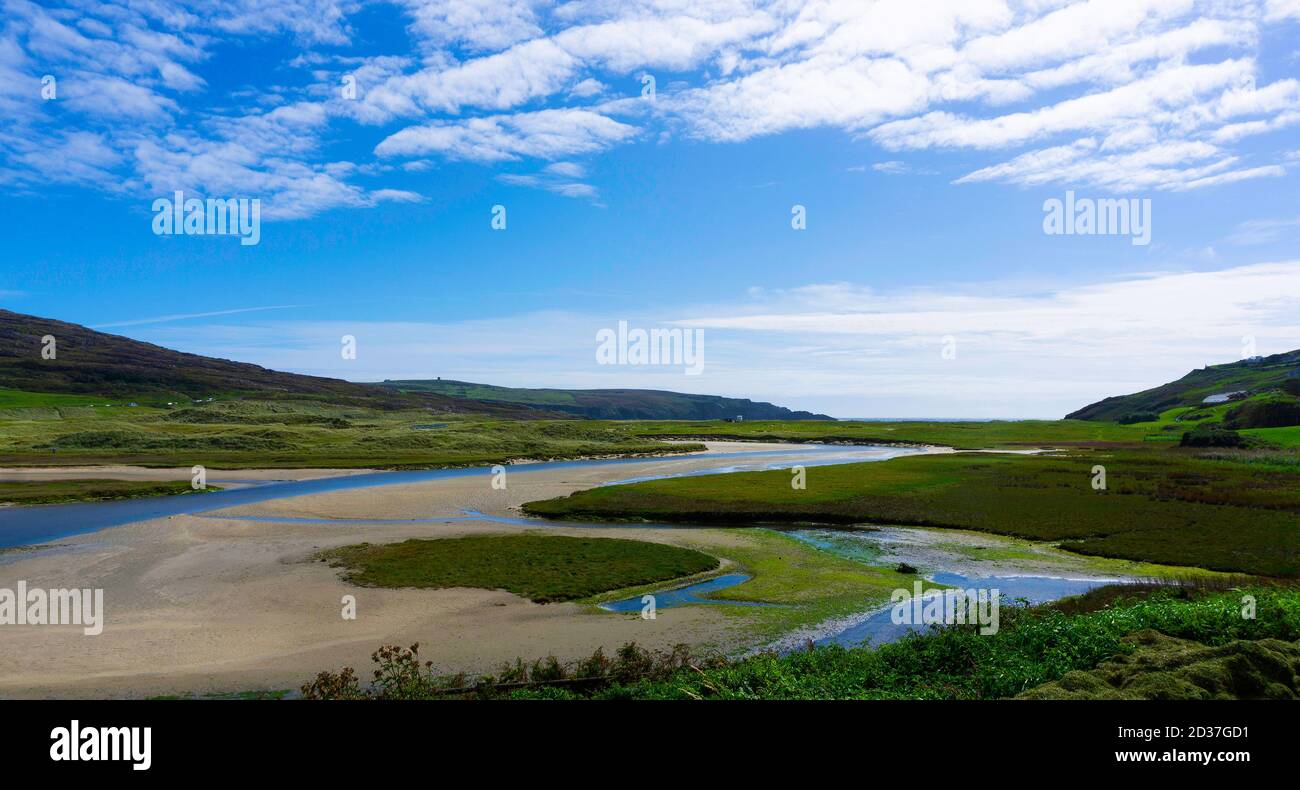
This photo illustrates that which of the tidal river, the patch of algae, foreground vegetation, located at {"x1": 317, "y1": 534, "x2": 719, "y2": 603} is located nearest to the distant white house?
the tidal river

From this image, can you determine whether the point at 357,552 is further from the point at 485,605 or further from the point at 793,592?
the point at 793,592

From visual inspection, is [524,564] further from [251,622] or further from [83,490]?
[83,490]

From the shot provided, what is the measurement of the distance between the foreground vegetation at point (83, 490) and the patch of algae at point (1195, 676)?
233ft

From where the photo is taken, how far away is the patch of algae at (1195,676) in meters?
12.3

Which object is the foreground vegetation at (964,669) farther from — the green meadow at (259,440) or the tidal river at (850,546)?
the green meadow at (259,440)

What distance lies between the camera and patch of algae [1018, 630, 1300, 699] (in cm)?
1233

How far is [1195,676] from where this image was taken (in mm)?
12773

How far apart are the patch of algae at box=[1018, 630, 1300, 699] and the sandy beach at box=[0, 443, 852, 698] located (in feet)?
37.0

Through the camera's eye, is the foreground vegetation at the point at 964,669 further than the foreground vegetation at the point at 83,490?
No

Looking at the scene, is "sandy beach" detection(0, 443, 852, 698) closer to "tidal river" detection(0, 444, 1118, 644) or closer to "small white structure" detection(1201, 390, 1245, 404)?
"tidal river" detection(0, 444, 1118, 644)

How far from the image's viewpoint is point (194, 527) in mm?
44625

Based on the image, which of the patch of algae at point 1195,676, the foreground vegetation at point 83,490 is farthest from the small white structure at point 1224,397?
the foreground vegetation at point 83,490

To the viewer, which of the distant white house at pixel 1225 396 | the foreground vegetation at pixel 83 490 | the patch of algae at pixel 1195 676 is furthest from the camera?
the distant white house at pixel 1225 396
